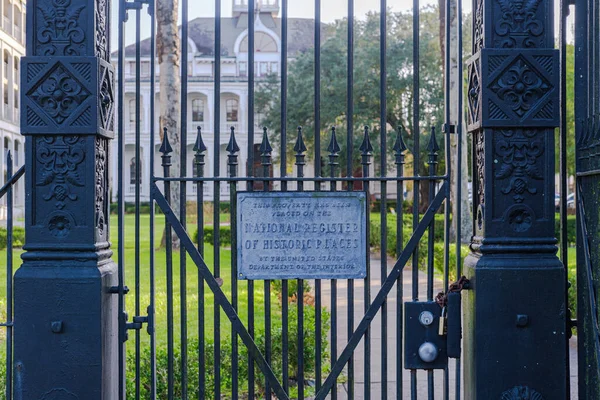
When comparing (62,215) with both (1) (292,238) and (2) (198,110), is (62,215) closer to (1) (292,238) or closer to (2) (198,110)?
(1) (292,238)

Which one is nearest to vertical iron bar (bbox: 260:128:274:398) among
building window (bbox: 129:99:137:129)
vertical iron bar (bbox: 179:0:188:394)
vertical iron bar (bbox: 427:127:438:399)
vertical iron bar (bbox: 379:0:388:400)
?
vertical iron bar (bbox: 179:0:188:394)

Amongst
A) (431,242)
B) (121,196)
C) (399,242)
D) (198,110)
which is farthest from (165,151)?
(198,110)

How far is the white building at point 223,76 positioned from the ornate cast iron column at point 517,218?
3261 centimetres

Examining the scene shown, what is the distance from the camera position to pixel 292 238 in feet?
11.5

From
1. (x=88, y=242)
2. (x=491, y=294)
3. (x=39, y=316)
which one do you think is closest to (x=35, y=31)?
(x=88, y=242)

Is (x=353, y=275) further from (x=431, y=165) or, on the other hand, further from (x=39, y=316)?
(x=39, y=316)

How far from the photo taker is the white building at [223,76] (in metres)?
39.0

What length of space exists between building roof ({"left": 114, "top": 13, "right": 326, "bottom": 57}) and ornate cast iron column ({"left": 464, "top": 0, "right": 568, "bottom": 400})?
133 ft

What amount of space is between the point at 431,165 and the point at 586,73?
93cm

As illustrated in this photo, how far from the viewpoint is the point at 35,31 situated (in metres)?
3.34

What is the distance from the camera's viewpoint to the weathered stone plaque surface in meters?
3.49

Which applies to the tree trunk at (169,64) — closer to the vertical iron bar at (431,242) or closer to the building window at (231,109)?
the vertical iron bar at (431,242)

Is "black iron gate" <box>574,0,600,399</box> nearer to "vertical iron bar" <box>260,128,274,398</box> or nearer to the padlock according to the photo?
the padlock

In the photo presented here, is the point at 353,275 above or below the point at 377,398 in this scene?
above
